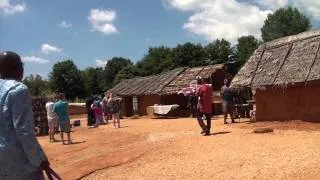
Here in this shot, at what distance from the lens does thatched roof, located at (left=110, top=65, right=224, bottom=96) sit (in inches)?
1255

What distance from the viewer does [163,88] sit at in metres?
32.0

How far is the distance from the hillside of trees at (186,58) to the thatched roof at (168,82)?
99.8ft

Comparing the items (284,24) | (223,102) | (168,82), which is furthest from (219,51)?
(223,102)

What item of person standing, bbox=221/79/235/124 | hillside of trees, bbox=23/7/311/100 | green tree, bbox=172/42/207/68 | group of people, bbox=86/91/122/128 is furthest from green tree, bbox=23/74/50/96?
person standing, bbox=221/79/235/124

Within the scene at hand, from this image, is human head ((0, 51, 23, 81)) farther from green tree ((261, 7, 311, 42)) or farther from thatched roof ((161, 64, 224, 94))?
green tree ((261, 7, 311, 42))

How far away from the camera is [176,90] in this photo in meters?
31.2

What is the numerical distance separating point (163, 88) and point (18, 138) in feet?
90.8

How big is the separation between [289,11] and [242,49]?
8264mm

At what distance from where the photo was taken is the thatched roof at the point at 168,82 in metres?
31.9

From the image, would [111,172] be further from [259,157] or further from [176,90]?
[176,90]

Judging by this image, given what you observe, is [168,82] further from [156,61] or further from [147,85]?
[156,61]

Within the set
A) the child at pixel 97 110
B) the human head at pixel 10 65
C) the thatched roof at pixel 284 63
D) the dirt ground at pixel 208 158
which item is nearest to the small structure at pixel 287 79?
the thatched roof at pixel 284 63

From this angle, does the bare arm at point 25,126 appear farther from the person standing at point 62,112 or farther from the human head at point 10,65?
the person standing at point 62,112

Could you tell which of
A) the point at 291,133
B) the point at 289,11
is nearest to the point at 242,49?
the point at 289,11
